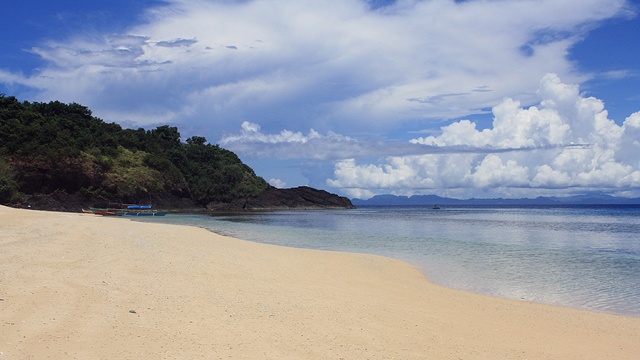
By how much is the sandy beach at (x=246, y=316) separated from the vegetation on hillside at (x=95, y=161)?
50.6m

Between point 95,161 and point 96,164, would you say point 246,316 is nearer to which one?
point 96,164

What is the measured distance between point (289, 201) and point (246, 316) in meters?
122

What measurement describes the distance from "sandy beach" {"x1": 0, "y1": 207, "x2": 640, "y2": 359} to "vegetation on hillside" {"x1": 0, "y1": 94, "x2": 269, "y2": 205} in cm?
5060

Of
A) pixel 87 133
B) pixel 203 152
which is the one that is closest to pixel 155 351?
pixel 87 133

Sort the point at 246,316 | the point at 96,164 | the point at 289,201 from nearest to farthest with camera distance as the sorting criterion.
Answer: the point at 246,316 < the point at 96,164 < the point at 289,201

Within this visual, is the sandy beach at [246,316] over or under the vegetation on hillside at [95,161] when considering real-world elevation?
under

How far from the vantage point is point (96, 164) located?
73.4 meters

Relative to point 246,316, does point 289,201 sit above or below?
above

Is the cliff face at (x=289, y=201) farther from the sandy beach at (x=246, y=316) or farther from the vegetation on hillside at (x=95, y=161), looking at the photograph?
the sandy beach at (x=246, y=316)

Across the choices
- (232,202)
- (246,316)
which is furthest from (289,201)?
(246,316)

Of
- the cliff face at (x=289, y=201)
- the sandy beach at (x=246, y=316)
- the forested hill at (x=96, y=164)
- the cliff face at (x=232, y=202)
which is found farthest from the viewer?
the cliff face at (x=289, y=201)

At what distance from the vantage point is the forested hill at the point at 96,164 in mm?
64125

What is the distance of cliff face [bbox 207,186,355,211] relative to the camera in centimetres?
10869

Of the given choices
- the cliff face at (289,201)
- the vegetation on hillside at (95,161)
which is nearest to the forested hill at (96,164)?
the vegetation on hillside at (95,161)
